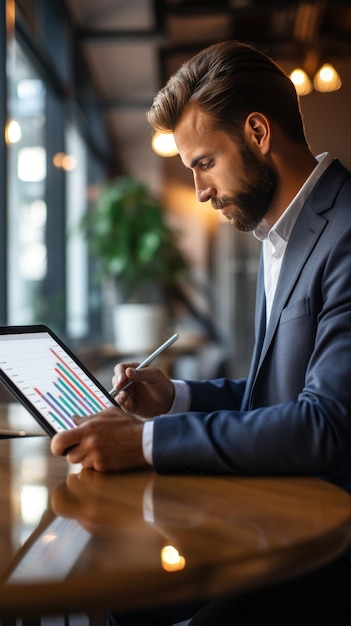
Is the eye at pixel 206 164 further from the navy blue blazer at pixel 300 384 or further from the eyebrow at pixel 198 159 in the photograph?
the navy blue blazer at pixel 300 384

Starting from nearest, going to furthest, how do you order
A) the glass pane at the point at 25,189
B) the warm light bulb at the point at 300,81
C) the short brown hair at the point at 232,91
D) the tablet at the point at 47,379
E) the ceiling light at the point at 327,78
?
the tablet at the point at 47,379 < the short brown hair at the point at 232,91 < the glass pane at the point at 25,189 < the warm light bulb at the point at 300,81 < the ceiling light at the point at 327,78

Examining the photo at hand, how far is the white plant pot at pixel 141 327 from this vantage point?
18.3 feet

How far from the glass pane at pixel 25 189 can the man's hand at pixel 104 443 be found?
2.92 metres

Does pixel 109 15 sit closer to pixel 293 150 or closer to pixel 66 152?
pixel 66 152

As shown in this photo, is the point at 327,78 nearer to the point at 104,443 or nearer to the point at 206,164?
the point at 206,164

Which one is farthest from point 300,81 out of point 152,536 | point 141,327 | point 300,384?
point 152,536

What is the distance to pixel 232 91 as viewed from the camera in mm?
1438

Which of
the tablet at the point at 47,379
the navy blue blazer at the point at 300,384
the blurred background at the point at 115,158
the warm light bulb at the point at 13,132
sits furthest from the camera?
the blurred background at the point at 115,158

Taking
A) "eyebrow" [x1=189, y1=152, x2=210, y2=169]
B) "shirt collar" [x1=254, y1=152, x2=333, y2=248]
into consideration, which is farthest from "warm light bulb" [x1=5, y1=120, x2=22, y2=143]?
"shirt collar" [x1=254, y1=152, x2=333, y2=248]

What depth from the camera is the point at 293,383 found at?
1354mm

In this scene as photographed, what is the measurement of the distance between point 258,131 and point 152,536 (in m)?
0.88

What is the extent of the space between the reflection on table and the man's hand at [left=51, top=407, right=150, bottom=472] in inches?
0.9

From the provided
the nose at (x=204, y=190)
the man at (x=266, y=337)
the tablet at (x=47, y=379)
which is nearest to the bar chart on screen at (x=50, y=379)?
the tablet at (x=47, y=379)

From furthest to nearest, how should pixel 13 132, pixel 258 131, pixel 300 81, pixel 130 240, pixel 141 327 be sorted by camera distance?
pixel 130 240
pixel 300 81
pixel 141 327
pixel 13 132
pixel 258 131
